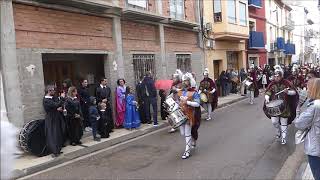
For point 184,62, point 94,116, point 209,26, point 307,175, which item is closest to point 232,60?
point 209,26

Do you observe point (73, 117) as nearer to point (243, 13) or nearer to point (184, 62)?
point (184, 62)

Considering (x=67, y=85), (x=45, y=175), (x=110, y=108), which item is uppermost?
(x=67, y=85)

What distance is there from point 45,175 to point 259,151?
4235mm

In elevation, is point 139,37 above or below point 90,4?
below

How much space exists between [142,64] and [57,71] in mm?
3642

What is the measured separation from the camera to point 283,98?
31.5 feet

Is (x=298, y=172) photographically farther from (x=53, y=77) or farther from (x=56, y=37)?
(x=53, y=77)

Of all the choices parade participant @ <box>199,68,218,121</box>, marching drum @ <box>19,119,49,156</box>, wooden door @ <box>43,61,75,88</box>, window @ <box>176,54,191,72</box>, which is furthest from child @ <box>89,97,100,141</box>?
window @ <box>176,54,191,72</box>

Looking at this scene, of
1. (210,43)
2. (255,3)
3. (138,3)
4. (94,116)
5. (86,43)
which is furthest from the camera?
(255,3)

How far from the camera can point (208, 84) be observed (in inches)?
582

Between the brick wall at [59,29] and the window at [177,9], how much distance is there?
17.6 ft

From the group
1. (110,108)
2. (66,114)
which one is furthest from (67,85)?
(110,108)

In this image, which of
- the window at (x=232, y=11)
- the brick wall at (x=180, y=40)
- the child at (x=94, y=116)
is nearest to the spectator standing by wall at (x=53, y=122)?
the child at (x=94, y=116)

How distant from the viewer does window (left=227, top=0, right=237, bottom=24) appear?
24.8 metres
